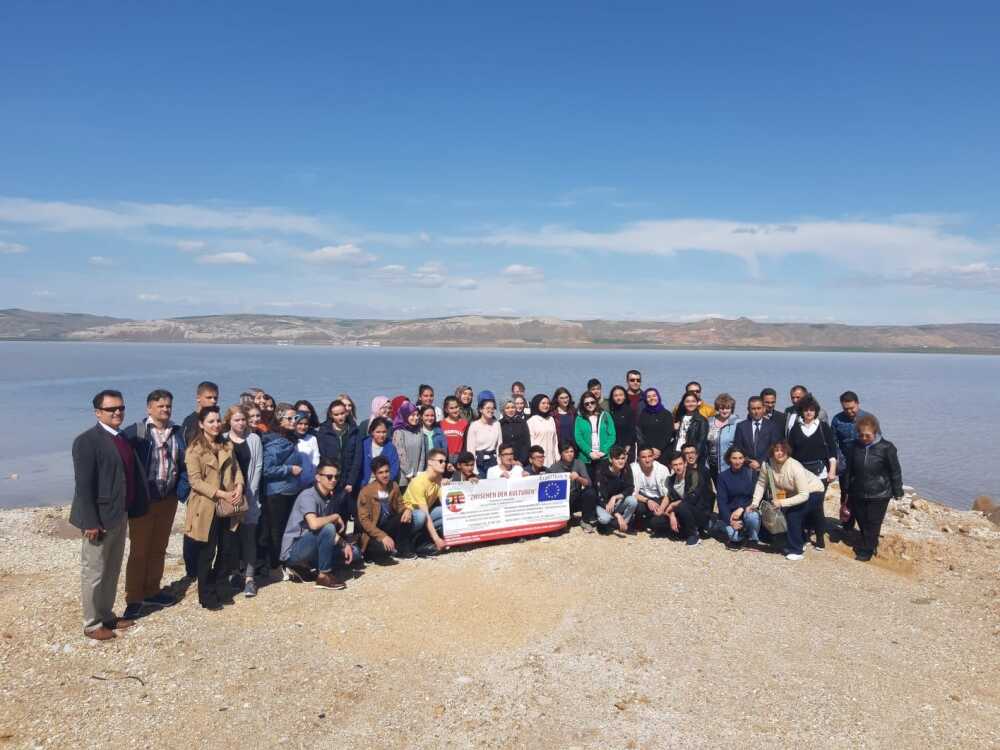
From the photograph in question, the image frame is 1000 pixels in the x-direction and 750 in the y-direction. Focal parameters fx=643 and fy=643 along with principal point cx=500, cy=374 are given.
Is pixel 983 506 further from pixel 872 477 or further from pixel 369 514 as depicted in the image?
pixel 369 514

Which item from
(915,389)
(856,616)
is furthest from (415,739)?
(915,389)

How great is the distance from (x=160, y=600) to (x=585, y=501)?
5.55 metres

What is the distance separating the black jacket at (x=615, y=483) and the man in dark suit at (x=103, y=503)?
5950 mm

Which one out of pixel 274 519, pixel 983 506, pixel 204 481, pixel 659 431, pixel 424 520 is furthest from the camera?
pixel 983 506

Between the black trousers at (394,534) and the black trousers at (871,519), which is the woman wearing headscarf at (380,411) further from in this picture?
the black trousers at (871,519)

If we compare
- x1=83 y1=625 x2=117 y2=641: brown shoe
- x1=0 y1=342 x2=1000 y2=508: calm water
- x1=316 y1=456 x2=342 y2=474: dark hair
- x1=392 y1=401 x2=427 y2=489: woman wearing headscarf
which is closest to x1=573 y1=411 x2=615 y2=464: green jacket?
x1=392 y1=401 x2=427 y2=489: woman wearing headscarf

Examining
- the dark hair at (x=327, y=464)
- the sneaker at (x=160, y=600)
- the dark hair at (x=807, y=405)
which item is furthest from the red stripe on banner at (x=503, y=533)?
the dark hair at (x=807, y=405)

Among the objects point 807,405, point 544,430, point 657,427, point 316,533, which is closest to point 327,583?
point 316,533

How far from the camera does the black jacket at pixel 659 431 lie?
32.8ft

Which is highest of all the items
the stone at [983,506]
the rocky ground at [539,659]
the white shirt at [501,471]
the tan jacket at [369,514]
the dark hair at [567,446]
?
the dark hair at [567,446]

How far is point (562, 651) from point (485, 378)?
53162mm

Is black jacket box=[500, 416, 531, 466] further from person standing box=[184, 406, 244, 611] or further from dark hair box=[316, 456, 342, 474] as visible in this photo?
person standing box=[184, 406, 244, 611]

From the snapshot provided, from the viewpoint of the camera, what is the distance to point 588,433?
9844 mm

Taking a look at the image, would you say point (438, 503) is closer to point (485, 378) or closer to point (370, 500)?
point (370, 500)
